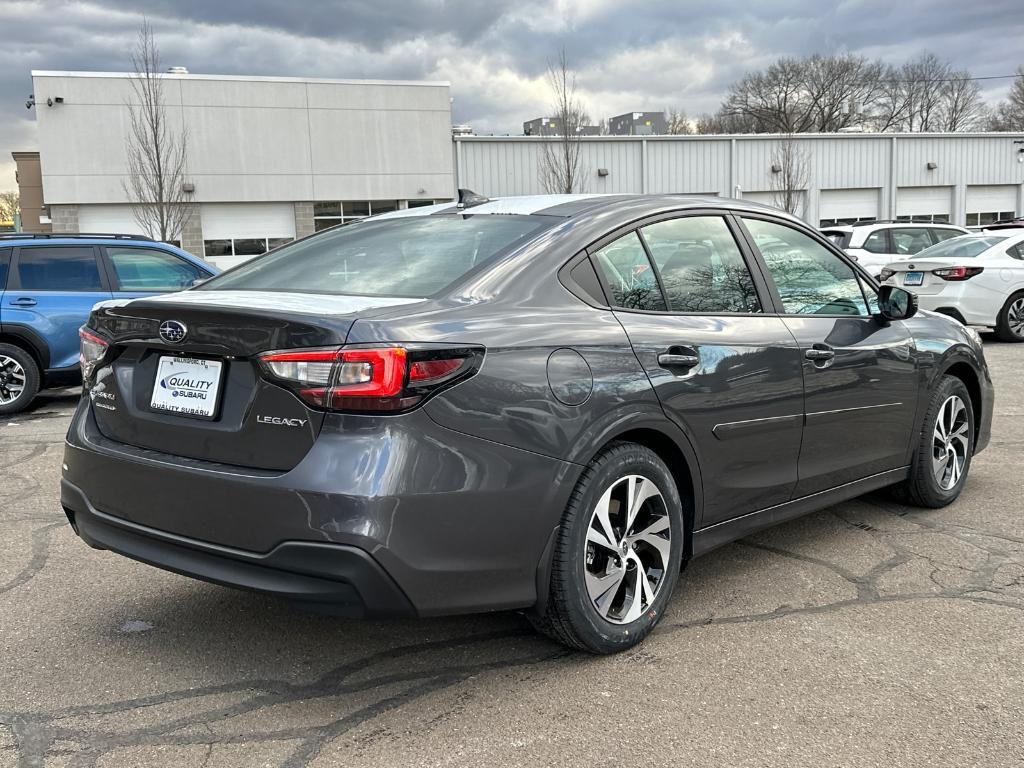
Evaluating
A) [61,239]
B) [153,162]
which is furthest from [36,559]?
[153,162]

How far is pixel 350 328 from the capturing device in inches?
102

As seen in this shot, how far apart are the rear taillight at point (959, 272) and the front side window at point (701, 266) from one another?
31.2 ft

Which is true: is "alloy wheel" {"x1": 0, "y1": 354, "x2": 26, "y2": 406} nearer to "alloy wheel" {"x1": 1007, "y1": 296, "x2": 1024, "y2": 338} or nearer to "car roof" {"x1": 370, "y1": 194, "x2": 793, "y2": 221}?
"car roof" {"x1": 370, "y1": 194, "x2": 793, "y2": 221}

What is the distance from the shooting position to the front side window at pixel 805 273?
3.97 metres

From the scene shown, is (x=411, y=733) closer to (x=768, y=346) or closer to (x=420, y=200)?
(x=768, y=346)

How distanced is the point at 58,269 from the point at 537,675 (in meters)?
7.38

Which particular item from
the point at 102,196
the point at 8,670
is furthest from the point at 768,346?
the point at 102,196

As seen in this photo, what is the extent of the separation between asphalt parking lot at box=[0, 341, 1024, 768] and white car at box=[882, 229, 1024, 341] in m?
8.78

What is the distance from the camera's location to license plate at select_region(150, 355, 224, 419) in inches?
110

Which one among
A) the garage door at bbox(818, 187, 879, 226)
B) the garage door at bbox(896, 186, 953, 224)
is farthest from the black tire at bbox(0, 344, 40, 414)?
the garage door at bbox(896, 186, 953, 224)

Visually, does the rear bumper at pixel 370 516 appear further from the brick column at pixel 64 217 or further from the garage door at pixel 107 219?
the brick column at pixel 64 217

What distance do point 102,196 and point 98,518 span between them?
2814cm

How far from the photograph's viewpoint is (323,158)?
98.7 ft

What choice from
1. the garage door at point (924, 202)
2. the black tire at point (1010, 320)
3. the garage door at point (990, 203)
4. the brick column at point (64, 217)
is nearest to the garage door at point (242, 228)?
the brick column at point (64, 217)
